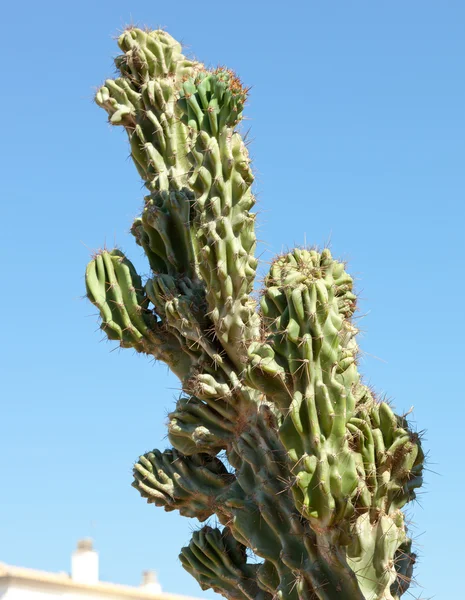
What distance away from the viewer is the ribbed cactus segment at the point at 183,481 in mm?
6816

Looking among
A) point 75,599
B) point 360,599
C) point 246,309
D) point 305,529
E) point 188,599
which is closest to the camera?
point 360,599

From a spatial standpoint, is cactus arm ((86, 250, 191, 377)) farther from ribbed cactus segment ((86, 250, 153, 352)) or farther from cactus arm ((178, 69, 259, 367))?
cactus arm ((178, 69, 259, 367))

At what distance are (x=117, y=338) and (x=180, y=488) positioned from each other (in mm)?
1175

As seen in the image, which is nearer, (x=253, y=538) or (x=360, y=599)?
(x=360, y=599)

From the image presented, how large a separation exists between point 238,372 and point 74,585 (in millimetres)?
12301

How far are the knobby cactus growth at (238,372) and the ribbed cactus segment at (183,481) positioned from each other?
0.01 m

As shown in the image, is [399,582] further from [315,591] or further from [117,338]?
[117,338]

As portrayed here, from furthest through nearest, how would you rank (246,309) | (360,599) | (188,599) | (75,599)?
(188,599) → (75,599) → (246,309) → (360,599)

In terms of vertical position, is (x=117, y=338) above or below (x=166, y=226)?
below

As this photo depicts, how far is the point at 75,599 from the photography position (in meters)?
17.7

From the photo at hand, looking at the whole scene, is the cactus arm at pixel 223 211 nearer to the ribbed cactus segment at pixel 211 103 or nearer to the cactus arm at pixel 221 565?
the ribbed cactus segment at pixel 211 103

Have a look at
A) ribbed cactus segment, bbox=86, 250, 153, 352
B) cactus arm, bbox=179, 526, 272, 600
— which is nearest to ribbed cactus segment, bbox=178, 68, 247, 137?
ribbed cactus segment, bbox=86, 250, 153, 352

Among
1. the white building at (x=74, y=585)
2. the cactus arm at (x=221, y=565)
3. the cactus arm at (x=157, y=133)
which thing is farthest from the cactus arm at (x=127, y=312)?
the white building at (x=74, y=585)

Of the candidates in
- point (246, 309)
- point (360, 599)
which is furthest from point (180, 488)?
point (360, 599)
